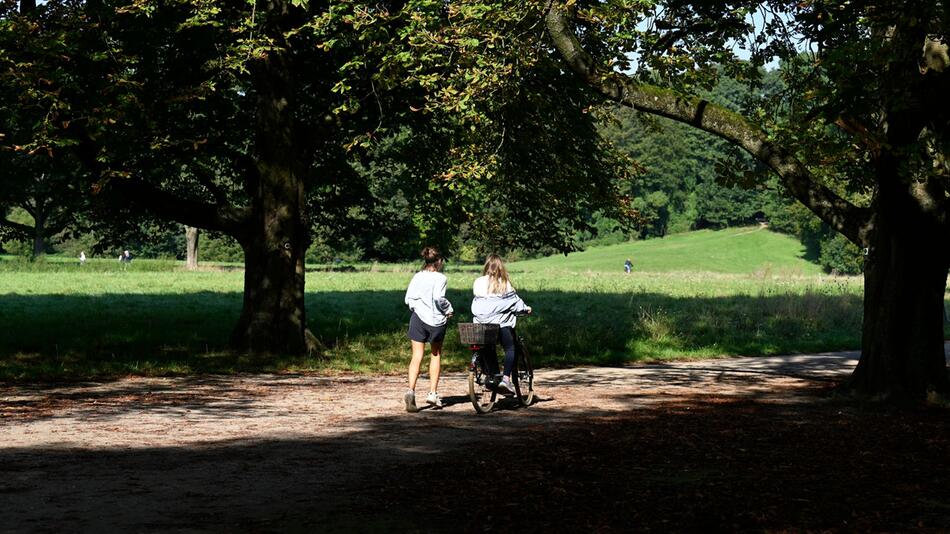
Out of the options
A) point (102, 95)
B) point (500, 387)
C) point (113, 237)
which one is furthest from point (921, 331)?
point (113, 237)

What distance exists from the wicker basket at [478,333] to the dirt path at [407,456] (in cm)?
90

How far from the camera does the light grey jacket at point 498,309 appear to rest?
12497 mm

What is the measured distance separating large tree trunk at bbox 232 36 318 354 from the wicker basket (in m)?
7.75

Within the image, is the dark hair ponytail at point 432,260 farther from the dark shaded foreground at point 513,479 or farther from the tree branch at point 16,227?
the tree branch at point 16,227

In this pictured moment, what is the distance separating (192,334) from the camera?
877 inches

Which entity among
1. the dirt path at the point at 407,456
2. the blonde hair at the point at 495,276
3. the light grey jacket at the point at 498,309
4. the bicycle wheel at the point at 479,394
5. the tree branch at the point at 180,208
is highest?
the tree branch at the point at 180,208

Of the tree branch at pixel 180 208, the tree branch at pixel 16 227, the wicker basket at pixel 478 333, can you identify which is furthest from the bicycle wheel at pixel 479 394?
the tree branch at pixel 16 227

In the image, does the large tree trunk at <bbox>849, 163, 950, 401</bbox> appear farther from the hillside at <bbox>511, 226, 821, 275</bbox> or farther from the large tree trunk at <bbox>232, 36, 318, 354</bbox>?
the hillside at <bbox>511, 226, 821, 275</bbox>

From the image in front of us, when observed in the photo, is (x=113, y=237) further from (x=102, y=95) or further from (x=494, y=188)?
(x=494, y=188)

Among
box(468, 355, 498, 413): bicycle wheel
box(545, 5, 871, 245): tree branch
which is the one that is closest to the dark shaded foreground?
box(468, 355, 498, 413): bicycle wheel

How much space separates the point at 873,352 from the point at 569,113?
30.7 ft

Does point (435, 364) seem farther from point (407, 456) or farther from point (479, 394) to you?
point (407, 456)

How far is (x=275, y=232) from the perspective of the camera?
19219mm

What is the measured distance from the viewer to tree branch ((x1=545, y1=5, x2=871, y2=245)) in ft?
46.0
